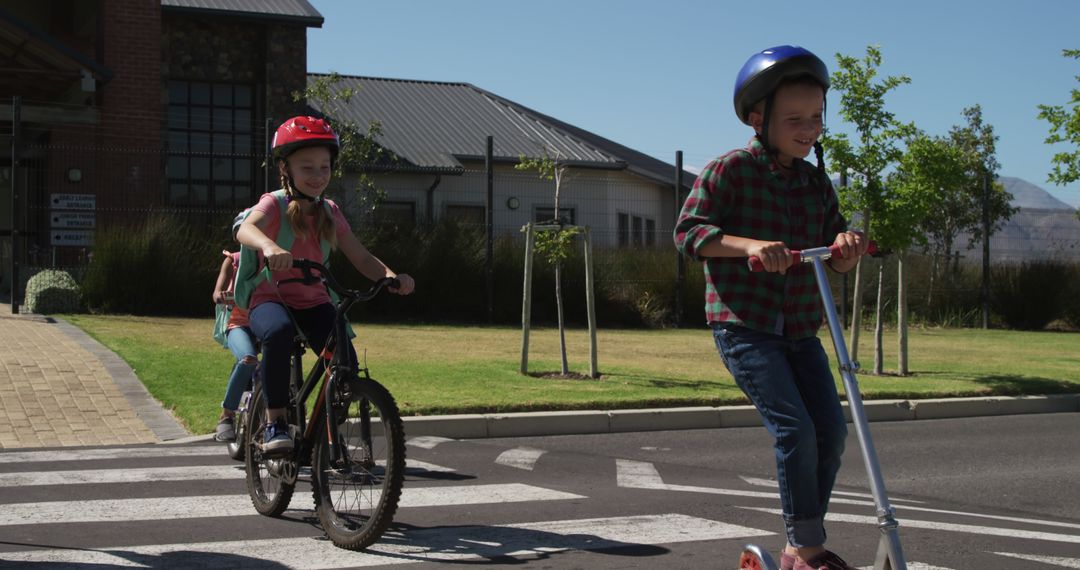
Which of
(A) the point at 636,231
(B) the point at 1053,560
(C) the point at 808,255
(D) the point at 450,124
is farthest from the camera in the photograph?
(D) the point at 450,124

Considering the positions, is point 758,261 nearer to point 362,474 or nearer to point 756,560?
point 756,560

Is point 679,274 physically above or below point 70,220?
below

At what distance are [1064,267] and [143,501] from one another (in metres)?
22.0

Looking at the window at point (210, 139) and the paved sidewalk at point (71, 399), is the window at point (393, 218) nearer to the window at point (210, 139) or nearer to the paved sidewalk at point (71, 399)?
the window at point (210, 139)

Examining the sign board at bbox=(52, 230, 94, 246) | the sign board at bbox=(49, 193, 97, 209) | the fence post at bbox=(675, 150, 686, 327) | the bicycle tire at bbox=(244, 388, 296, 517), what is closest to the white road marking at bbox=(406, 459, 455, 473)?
the bicycle tire at bbox=(244, 388, 296, 517)

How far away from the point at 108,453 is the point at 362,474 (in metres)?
3.46

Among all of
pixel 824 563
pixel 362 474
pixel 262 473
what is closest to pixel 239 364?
pixel 262 473

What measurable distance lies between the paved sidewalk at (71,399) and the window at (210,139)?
1174 cm

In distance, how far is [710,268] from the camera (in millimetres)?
4199

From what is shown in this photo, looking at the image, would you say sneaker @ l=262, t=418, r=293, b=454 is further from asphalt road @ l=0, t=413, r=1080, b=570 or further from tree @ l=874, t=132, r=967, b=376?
tree @ l=874, t=132, r=967, b=376

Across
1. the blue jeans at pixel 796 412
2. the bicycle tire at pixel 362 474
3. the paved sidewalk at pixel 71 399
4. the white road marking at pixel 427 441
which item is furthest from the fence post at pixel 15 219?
the blue jeans at pixel 796 412

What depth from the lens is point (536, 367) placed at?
44.1 feet

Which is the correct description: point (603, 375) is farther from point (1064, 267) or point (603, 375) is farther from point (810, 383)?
point (1064, 267)

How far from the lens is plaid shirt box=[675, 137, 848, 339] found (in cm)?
408
